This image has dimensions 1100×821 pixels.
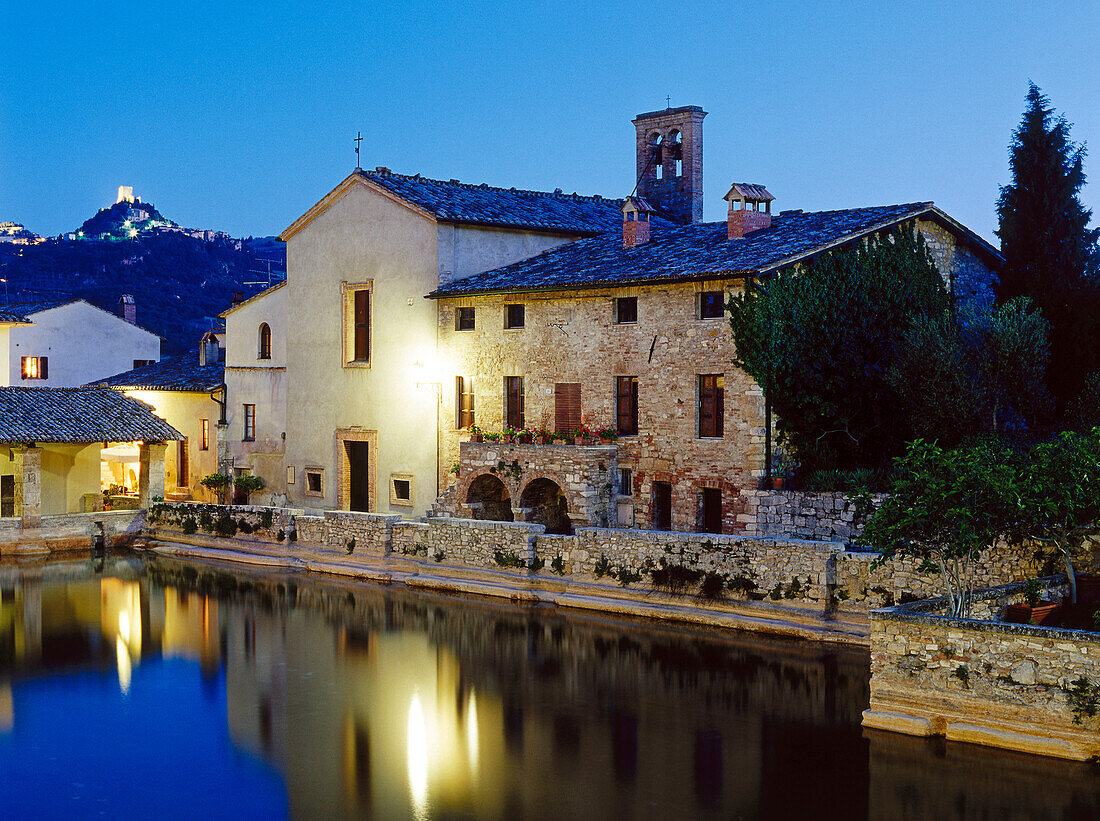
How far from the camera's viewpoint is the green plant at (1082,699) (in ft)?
44.7

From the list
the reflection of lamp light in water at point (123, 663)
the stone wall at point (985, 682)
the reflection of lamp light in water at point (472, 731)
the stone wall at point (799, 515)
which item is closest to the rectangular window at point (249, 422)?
the reflection of lamp light in water at point (123, 663)

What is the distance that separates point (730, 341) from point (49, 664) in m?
14.1

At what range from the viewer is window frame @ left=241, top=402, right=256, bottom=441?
1416 inches

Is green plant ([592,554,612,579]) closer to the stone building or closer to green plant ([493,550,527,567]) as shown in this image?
green plant ([493,550,527,567])

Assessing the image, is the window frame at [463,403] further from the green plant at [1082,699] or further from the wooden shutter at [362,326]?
the green plant at [1082,699]

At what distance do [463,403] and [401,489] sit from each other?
306 centimetres

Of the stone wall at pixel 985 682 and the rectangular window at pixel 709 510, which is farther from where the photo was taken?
the rectangular window at pixel 709 510

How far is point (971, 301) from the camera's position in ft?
90.0

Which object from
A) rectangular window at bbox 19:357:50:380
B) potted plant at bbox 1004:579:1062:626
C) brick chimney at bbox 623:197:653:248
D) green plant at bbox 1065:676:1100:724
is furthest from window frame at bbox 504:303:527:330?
rectangular window at bbox 19:357:50:380

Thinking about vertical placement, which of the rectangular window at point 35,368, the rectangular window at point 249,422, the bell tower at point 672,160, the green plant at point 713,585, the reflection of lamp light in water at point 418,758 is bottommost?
the reflection of lamp light in water at point 418,758

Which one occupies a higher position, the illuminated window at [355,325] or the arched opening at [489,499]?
the illuminated window at [355,325]

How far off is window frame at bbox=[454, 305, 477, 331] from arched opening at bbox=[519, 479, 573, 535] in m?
4.63

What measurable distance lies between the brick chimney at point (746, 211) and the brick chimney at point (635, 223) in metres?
2.49

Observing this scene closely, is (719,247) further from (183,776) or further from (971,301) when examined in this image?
(183,776)
